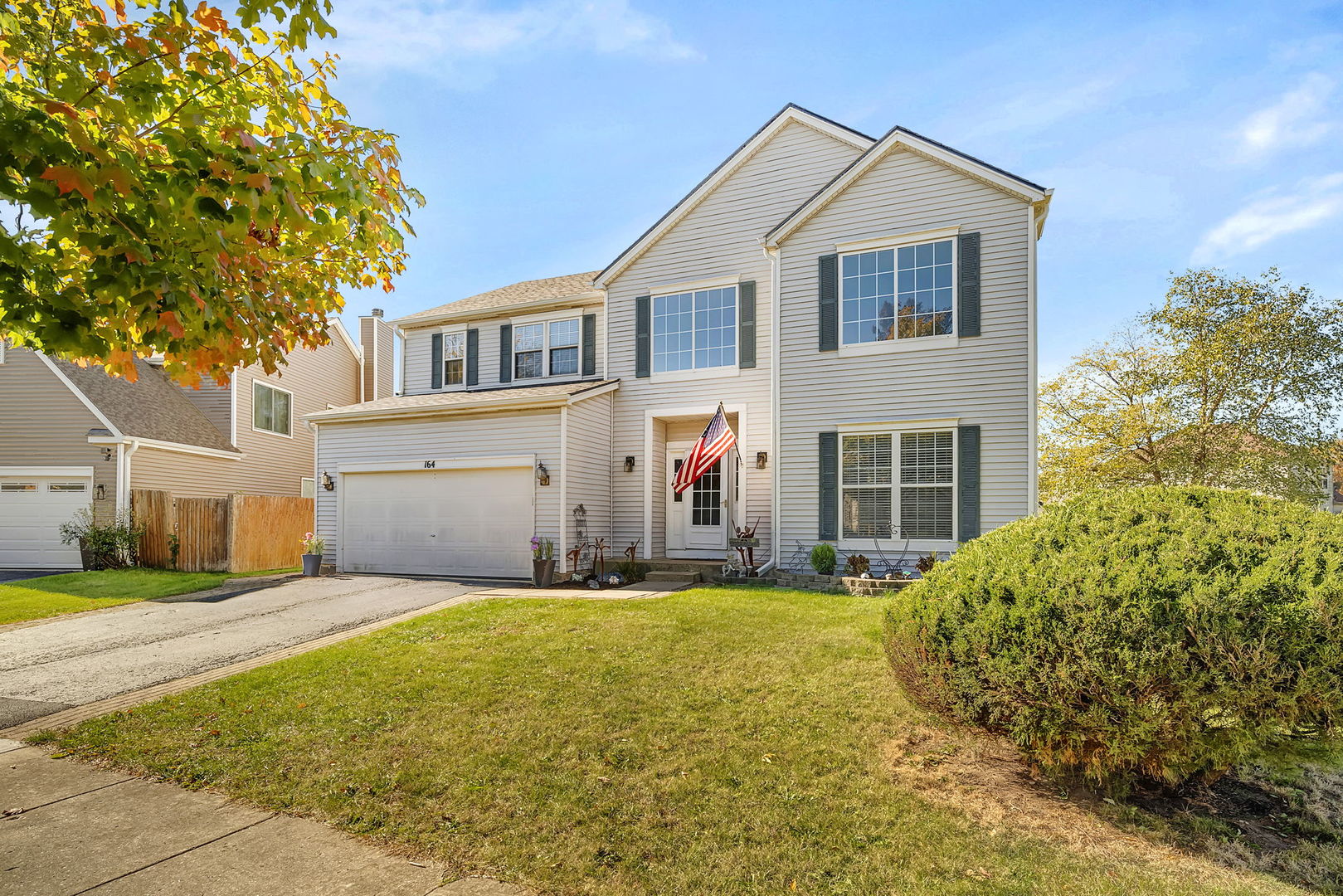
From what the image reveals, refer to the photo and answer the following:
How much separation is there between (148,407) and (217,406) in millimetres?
2055

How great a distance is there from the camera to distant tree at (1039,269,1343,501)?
1781 cm

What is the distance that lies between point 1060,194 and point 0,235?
13.3 metres

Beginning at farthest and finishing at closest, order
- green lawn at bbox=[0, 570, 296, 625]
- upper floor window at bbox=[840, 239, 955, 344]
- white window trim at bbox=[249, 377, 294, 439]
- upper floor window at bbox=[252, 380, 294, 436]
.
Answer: upper floor window at bbox=[252, 380, 294, 436] → white window trim at bbox=[249, 377, 294, 439] → upper floor window at bbox=[840, 239, 955, 344] → green lawn at bbox=[0, 570, 296, 625]

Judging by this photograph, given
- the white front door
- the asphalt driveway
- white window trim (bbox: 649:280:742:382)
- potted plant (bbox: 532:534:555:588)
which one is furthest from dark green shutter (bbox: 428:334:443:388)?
the white front door

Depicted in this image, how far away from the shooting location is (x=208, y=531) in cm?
1583

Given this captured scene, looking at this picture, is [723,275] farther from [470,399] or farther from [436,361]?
[436,361]

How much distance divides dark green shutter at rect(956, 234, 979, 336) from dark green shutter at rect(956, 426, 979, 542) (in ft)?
5.49

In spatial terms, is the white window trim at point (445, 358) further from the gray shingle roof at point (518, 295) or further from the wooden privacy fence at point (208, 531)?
the wooden privacy fence at point (208, 531)

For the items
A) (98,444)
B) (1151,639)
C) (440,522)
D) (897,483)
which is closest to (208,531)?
(98,444)

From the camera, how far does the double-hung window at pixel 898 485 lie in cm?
1162

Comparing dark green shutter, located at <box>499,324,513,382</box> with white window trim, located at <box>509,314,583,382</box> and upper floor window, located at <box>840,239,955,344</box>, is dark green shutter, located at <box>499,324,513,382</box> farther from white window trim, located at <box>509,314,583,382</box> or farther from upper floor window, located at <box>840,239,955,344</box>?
upper floor window, located at <box>840,239,955,344</box>

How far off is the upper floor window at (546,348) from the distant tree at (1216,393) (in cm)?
1260

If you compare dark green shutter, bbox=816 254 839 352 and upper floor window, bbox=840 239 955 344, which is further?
dark green shutter, bbox=816 254 839 352

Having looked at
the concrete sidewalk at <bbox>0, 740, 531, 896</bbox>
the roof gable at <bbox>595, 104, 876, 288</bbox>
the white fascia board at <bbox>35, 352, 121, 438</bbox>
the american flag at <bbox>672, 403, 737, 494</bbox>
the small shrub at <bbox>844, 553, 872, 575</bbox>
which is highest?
the roof gable at <bbox>595, 104, 876, 288</bbox>
